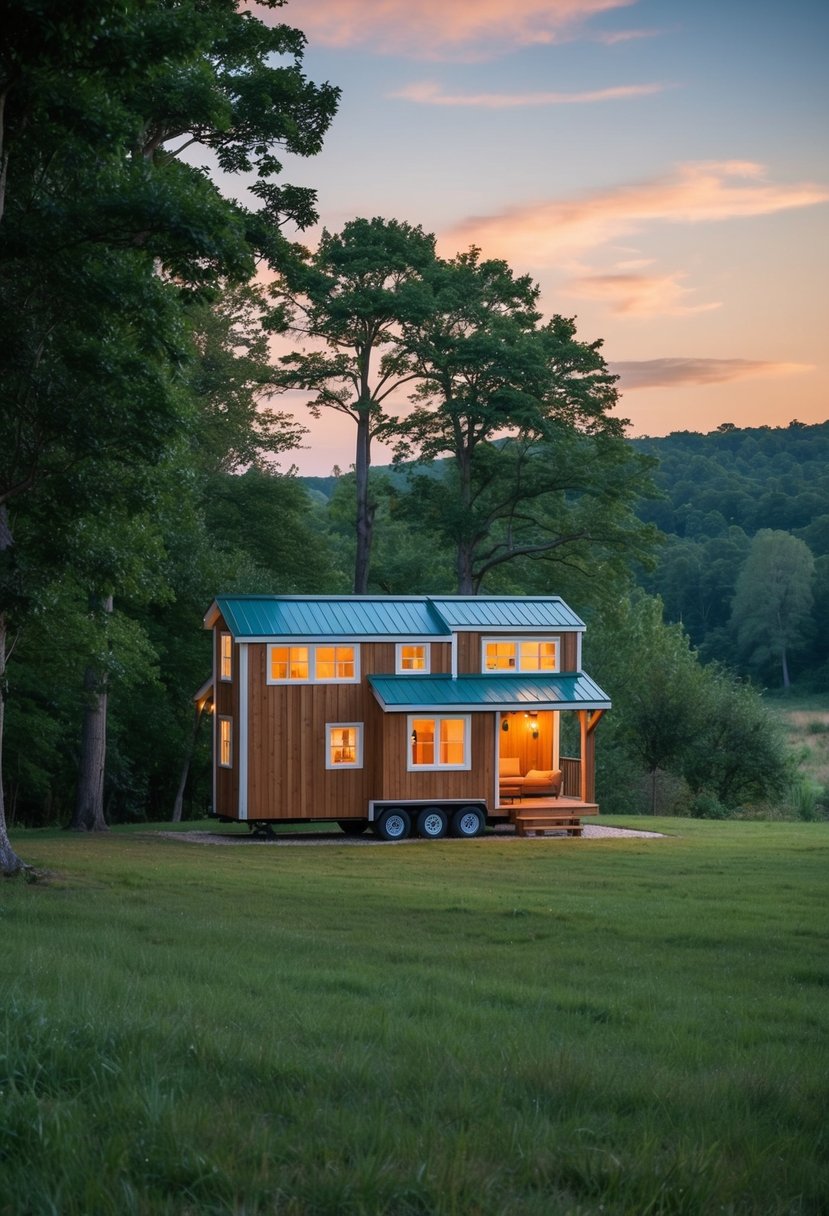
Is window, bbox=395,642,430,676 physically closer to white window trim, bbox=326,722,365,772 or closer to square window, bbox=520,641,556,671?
white window trim, bbox=326,722,365,772

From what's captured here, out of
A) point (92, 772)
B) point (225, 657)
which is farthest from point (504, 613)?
point (92, 772)

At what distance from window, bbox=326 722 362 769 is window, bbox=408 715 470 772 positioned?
52.3 inches

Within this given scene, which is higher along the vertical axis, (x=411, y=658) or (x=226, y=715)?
(x=411, y=658)

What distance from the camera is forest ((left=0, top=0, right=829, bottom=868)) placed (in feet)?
52.9

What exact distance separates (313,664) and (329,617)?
4.33 ft

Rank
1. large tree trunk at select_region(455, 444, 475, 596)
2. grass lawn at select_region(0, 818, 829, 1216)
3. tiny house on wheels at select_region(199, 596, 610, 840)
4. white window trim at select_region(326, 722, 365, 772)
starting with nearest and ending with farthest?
grass lawn at select_region(0, 818, 829, 1216) < tiny house on wheels at select_region(199, 596, 610, 840) < white window trim at select_region(326, 722, 365, 772) < large tree trunk at select_region(455, 444, 475, 596)

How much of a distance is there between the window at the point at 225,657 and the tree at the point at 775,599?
57350 mm

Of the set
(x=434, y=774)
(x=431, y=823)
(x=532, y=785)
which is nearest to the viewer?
(x=431, y=823)

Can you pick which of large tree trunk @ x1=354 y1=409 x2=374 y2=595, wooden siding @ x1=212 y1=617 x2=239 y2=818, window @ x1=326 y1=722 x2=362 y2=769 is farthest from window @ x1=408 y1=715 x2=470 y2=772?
large tree trunk @ x1=354 y1=409 x2=374 y2=595

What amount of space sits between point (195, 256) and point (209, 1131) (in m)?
13.6

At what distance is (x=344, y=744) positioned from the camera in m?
30.2

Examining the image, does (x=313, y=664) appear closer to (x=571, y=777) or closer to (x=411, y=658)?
(x=411, y=658)

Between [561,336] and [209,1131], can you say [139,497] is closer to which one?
[209,1131]

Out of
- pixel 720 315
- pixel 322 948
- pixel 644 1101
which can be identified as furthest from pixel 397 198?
pixel 644 1101
